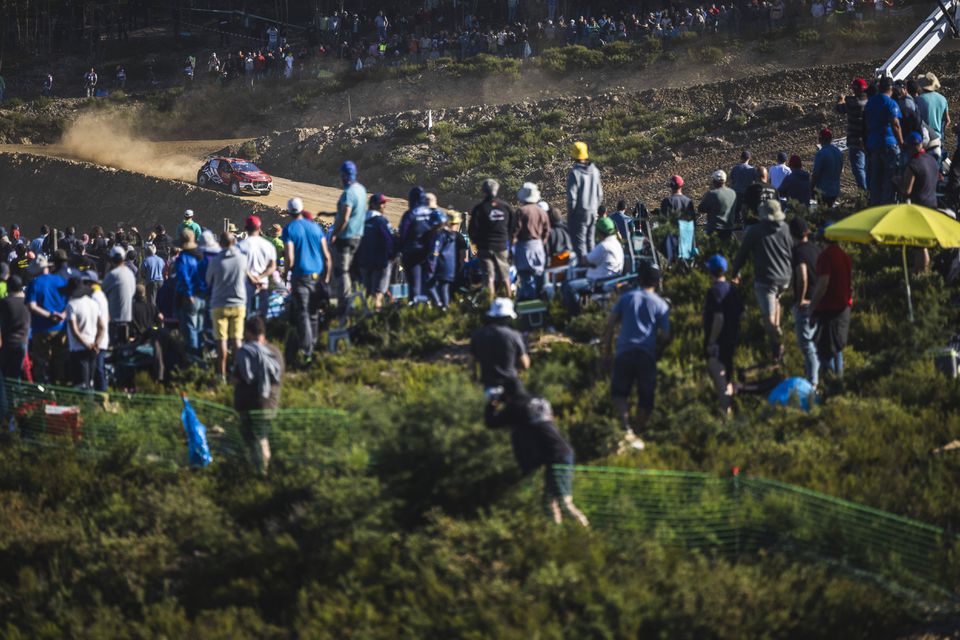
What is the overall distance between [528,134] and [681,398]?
104 ft

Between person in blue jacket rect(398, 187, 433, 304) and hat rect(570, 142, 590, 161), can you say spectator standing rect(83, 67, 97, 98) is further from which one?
A: hat rect(570, 142, 590, 161)

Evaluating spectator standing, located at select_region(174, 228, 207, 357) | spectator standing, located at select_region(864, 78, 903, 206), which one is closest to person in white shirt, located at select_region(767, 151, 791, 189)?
spectator standing, located at select_region(864, 78, 903, 206)

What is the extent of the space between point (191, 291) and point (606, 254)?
5177 millimetres

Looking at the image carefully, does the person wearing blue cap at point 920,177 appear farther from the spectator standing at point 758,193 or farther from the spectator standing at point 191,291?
the spectator standing at point 191,291

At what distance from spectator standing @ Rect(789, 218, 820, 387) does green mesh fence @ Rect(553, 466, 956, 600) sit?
295cm

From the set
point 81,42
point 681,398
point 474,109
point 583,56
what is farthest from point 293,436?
point 81,42

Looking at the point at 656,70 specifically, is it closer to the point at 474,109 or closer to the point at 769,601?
the point at 474,109

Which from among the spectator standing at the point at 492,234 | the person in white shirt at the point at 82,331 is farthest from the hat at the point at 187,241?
the spectator standing at the point at 492,234

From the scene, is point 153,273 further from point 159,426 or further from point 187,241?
point 159,426

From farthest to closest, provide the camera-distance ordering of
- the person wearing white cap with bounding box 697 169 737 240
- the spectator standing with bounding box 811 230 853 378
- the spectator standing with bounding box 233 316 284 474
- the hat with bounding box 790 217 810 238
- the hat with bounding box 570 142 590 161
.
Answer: the person wearing white cap with bounding box 697 169 737 240 < the hat with bounding box 570 142 590 161 < the hat with bounding box 790 217 810 238 < the spectator standing with bounding box 811 230 853 378 < the spectator standing with bounding box 233 316 284 474

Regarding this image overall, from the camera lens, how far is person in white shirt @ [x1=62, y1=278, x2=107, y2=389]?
49.6ft

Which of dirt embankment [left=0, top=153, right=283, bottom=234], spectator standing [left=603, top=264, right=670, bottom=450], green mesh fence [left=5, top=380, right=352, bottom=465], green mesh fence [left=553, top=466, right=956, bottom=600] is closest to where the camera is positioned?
green mesh fence [left=553, top=466, right=956, bottom=600]

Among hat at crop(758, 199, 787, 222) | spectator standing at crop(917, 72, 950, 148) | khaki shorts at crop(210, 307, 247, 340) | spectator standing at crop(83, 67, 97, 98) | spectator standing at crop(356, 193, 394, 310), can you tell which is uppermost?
spectator standing at crop(917, 72, 950, 148)

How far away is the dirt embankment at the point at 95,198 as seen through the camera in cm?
4127
